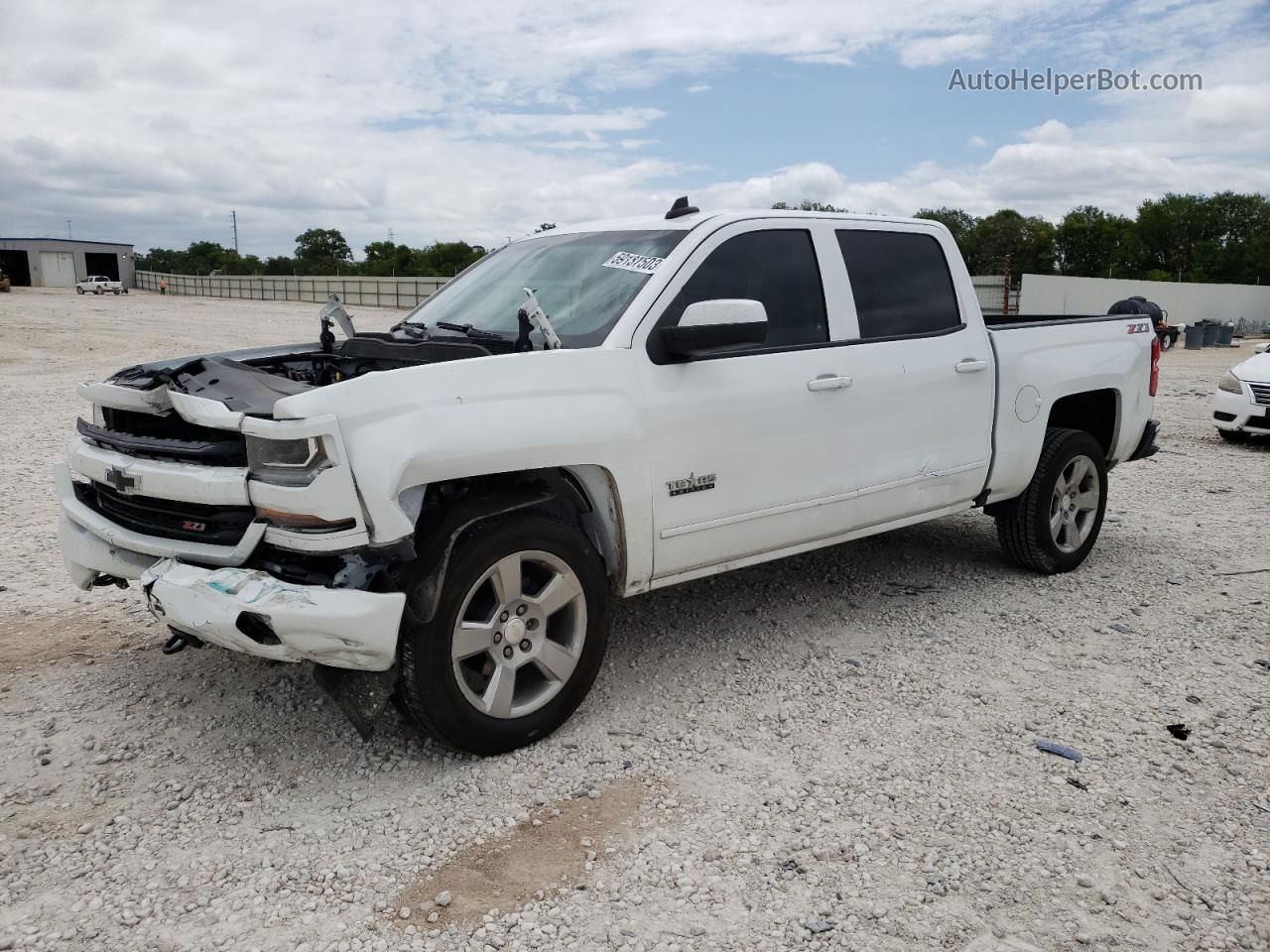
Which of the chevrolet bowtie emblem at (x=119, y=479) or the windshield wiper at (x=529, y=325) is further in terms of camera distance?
the windshield wiper at (x=529, y=325)

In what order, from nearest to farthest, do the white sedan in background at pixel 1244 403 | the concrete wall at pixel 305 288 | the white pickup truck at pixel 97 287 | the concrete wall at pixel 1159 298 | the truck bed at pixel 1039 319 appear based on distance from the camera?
the truck bed at pixel 1039 319 → the white sedan in background at pixel 1244 403 → the concrete wall at pixel 1159 298 → the concrete wall at pixel 305 288 → the white pickup truck at pixel 97 287

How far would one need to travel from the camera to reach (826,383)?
4438 millimetres

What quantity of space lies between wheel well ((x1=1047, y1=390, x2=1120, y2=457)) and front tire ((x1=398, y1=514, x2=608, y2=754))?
3591mm

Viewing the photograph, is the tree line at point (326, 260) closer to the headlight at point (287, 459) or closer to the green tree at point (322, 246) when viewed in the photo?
the green tree at point (322, 246)

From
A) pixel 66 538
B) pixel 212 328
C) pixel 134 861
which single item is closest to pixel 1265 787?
pixel 134 861

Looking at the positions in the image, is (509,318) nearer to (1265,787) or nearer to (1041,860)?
(1041,860)

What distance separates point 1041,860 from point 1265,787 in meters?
1.03

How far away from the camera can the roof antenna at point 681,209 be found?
4574 mm

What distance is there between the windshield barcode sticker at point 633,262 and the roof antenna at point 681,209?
1.23ft

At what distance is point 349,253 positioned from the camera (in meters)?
102

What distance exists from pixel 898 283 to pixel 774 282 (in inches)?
34.3

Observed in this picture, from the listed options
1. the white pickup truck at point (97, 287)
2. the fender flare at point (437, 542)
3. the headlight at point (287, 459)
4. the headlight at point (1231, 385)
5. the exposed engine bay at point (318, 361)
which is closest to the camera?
the headlight at point (287, 459)

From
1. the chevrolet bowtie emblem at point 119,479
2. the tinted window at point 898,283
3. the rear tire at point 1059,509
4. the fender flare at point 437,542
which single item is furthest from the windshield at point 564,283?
the rear tire at point 1059,509

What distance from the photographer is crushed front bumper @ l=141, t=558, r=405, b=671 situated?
10.3ft
